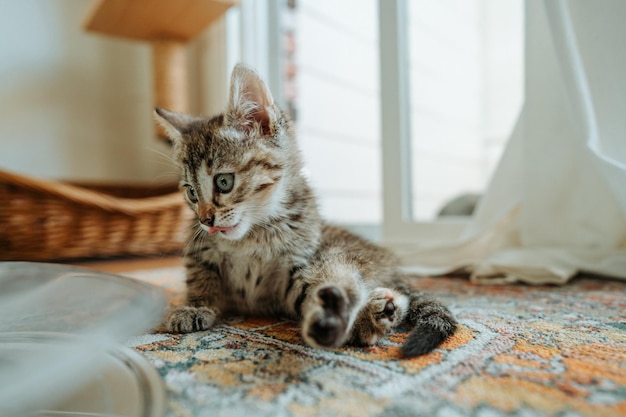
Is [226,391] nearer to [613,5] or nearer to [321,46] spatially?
[613,5]

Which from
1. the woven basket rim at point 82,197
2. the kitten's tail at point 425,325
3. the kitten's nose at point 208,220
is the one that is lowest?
the kitten's tail at point 425,325

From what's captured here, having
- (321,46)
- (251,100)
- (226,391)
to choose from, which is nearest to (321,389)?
(226,391)

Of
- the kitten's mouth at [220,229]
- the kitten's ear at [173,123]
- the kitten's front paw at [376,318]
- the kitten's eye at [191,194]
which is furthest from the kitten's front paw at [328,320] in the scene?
the kitten's ear at [173,123]

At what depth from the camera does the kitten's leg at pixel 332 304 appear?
612 mm

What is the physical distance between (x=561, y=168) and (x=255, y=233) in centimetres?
104

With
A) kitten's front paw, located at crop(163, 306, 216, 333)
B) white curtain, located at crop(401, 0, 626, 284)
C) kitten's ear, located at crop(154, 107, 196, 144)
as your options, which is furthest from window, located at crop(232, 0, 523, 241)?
kitten's front paw, located at crop(163, 306, 216, 333)

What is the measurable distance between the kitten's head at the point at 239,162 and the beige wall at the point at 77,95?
1483mm

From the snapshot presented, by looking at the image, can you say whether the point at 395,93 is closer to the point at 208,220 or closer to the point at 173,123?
the point at 173,123

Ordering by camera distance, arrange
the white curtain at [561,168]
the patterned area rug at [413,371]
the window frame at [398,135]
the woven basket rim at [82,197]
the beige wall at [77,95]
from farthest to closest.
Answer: the beige wall at [77,95]
the window frame at [398,135]
the woven basket rim at [82,197]
the white curtain at [561,168]
the patterned area rug at [413,371]

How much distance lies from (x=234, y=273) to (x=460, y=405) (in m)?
0.57

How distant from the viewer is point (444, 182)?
8.08ft

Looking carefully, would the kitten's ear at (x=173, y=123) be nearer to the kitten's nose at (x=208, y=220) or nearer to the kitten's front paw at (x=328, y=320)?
the kitten's nose at (x=208, y=220)

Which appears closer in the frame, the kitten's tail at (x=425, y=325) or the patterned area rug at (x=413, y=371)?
the patterned area rug at (x=413, y=371)

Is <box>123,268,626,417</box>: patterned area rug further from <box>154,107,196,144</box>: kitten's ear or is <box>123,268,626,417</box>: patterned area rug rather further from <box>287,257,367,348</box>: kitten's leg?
<box>154,107,196,144</box>: kitten's ear
